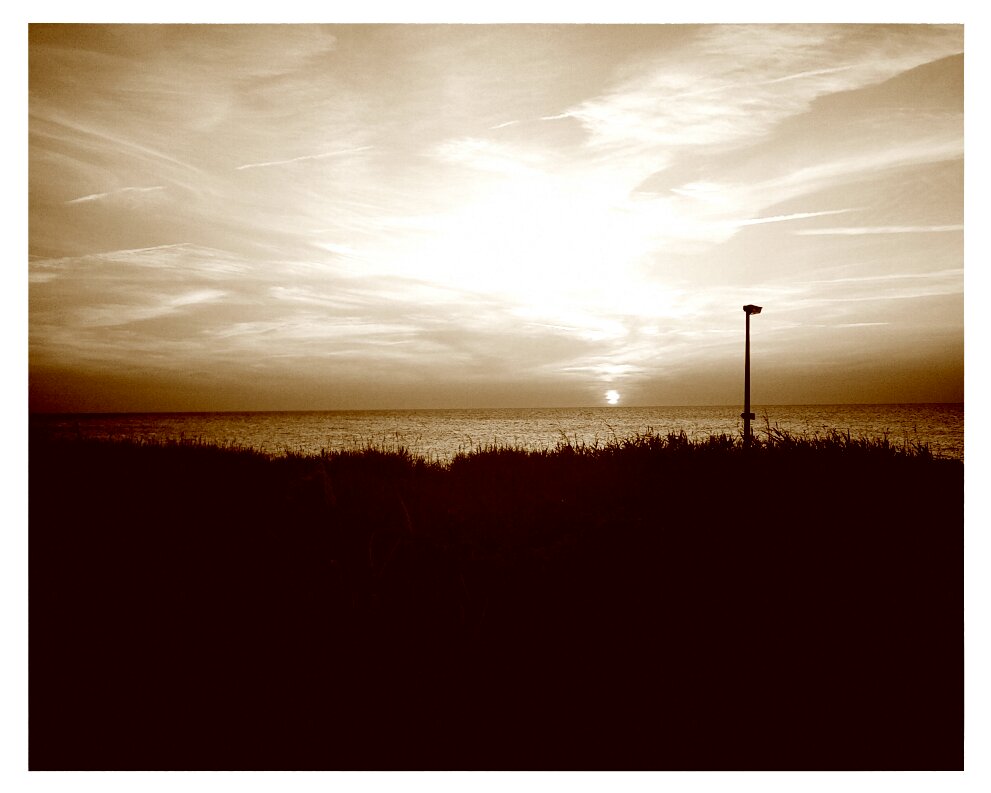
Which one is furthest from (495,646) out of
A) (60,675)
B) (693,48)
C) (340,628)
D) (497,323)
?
(497,323)

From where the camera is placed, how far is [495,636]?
2.78 metres

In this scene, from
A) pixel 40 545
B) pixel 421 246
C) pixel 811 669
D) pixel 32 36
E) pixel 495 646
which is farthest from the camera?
pixel 421 246

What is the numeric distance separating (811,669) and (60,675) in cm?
350

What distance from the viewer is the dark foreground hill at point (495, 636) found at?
2.33 m

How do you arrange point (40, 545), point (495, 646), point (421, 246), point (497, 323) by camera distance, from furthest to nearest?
1. point (497, 323)
2. point (421, 246)
3. point (40, 545)
4. point (495, 646)

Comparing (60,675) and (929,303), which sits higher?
(929,303)

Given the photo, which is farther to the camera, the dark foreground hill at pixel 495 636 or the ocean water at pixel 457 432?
the ocean water at pixel 457 432

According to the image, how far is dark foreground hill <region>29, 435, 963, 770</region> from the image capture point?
2.33 meters

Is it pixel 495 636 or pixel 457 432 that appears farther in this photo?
pixel 457 432

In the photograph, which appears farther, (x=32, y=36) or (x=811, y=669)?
(x=32, y=36)

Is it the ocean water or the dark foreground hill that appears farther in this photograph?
the ocean water

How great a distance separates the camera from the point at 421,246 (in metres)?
4.60

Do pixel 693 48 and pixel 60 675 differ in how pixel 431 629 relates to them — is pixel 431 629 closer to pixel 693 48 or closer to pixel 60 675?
pixel 60 675

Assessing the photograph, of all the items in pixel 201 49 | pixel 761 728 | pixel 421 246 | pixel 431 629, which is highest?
pixel 201 49
